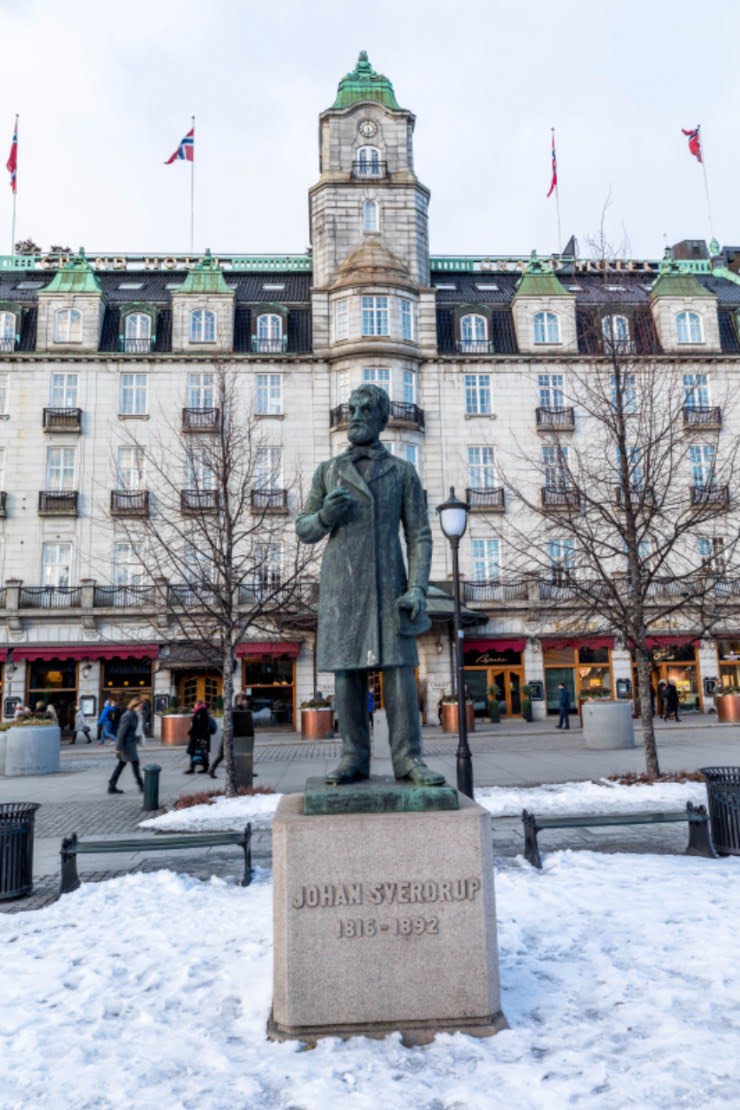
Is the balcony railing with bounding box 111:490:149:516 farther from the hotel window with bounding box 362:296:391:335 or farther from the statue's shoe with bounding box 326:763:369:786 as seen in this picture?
the statue's shoe with bounding box 326:763:369:786

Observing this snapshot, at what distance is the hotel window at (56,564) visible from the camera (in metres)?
31.2

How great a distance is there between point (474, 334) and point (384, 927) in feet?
108

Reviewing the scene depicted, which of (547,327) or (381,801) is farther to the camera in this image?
(547,327)

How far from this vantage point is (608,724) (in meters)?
19.2

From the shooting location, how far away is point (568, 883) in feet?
22.8

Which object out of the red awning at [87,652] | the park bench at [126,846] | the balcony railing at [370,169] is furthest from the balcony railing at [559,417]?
the park bench at [126,846]

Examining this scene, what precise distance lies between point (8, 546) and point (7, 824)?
1031 inches

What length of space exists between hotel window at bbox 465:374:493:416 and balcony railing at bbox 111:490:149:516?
46.4 ft

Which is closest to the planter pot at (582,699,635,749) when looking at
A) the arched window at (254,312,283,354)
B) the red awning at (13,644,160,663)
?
Result: the red awning at (13,644,160,663)

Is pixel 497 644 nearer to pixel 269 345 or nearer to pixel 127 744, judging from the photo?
pixel 269 345

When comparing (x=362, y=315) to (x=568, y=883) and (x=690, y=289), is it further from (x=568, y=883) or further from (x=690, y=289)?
(x=568, y=883)

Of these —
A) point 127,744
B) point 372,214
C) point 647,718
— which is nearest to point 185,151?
point 372,214

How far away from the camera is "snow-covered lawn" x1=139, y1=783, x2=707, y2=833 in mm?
10820

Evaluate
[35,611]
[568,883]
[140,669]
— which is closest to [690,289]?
[140,669]
